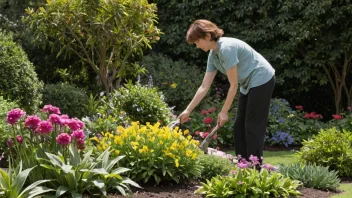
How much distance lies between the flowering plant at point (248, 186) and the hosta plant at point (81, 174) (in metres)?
0.73

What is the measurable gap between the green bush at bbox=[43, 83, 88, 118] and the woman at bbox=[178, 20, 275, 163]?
4404 mm

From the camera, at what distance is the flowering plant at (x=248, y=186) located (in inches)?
202

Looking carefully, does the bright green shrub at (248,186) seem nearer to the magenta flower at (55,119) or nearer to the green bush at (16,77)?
the magenta flower at (55,119)

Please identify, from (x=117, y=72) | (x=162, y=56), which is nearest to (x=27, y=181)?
(x=117, y=72)

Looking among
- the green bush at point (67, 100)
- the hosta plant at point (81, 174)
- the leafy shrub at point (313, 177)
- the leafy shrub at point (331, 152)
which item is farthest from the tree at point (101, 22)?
the hosta plant at point (81, 174)

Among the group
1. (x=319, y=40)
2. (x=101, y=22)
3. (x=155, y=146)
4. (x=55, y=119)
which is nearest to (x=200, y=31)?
(x=155, y=146)

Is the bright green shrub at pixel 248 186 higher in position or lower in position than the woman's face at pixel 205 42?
lower

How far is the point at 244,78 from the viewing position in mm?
6055

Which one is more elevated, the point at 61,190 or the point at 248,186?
the point at 248,186

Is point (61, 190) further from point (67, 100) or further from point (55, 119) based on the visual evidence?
point (67, 100)

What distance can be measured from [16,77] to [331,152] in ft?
14.5

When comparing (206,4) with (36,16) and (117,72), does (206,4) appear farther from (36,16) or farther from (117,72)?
(36,16)

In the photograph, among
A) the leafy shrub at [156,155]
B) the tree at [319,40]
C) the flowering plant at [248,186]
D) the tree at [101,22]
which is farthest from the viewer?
the tree at [319,40]

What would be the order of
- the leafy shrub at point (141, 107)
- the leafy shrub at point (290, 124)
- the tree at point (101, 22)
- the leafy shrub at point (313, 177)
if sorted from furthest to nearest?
the leafy shrub at point (290, 124) → the tree at point (101, 22) → the leafy shrub at point (141, 107) → the leafy shrub at point (313, 177)
